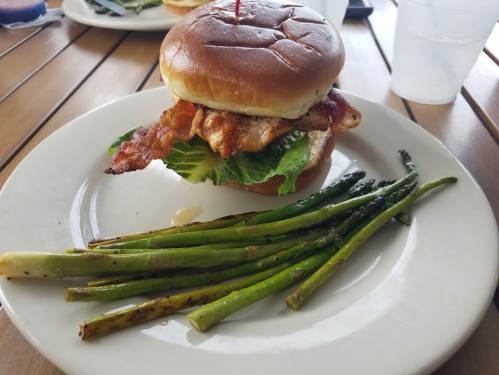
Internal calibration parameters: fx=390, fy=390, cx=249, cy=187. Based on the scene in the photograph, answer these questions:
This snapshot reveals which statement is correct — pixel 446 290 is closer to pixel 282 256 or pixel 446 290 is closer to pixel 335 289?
pixel 335 289

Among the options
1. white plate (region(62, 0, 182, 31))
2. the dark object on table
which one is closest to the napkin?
white plate (region(62, 0, 182, 31))

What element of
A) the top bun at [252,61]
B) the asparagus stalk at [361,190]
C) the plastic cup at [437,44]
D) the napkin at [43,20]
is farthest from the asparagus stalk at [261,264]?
the napkin at [43,20]

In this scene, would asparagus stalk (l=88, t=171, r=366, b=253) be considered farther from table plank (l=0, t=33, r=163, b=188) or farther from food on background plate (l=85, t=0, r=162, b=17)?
food on background plate (l=85, t=0, r=162, b=17)

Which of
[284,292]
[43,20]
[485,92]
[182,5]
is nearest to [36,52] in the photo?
[43,20]

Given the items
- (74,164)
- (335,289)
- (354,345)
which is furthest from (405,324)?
(74,164)

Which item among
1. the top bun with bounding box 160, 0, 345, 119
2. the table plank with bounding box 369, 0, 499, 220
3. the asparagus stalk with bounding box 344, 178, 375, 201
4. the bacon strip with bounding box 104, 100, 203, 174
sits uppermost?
the top bun with bounding box 160, 0, 345, 119
